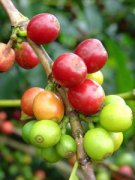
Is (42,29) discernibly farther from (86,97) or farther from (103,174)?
(103,174)

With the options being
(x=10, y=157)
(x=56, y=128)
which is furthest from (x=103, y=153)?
(x=10, y=157)

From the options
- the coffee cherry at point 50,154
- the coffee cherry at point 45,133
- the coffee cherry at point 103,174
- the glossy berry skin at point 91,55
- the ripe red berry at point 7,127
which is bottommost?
the coffee cherry at point 103,174

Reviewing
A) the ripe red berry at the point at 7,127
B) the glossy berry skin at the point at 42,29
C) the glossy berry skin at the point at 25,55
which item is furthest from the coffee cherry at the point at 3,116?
the glossy berry skin at the point at 42,29

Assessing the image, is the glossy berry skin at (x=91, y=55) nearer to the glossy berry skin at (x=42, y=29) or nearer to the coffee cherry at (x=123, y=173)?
the glossy berry skin at (x=42, y=29)

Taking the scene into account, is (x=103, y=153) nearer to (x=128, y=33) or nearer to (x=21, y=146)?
(x=21, y=146)

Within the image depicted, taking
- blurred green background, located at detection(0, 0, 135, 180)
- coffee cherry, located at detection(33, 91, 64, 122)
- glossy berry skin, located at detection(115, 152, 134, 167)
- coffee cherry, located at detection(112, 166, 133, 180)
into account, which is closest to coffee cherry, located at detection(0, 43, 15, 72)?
coffee cherry, located at detection(33, 91, 64, 122)

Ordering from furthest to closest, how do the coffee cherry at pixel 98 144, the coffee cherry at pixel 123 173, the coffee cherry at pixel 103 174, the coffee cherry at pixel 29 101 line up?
the coffee cherry at pixel 103 174 → the coffee cherry at pixel 123 173 → the coffee cherry at pixel 29 101 → the coffee cherry at pixel 98 144
